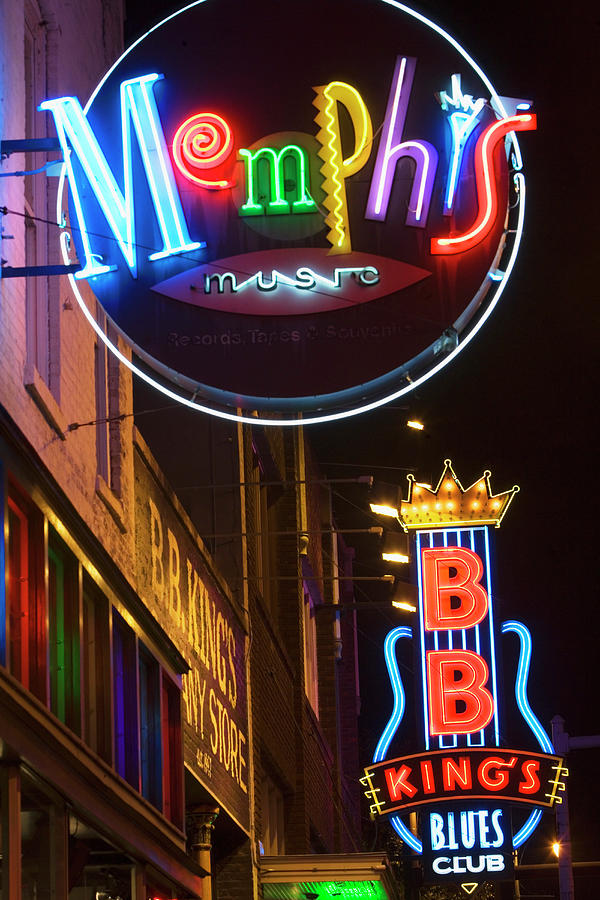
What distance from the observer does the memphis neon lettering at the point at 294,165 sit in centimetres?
1119

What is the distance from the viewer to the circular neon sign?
11156 millimetres

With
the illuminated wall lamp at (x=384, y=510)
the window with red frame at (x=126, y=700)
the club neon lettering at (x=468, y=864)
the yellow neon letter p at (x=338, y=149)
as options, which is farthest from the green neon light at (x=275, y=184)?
the illuminated wall lamp at (x=384, y=510)

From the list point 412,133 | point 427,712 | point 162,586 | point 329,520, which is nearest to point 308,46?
point 412,133

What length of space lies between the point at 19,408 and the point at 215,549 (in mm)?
9431

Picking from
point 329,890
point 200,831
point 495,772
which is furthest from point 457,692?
point 200,831

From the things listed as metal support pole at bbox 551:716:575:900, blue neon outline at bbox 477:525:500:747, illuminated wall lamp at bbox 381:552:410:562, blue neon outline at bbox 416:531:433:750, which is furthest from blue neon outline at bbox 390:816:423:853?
illuminated wall lamp at bbox 381:552:410:562

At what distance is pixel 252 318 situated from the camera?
1124 centimetres

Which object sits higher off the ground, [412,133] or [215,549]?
[412,133]

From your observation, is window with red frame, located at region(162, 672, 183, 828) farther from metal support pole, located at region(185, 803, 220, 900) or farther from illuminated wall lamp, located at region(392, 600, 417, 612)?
illuminated wall lamp, located at region(392, 600, 417, 612)

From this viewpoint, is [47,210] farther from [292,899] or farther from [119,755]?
[292,899]

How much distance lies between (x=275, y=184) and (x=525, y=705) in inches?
559

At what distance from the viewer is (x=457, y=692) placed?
967 inches

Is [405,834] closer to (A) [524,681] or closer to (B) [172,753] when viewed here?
(A) [524,681]

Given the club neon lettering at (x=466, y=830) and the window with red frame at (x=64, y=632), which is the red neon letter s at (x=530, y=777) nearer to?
the club neon lettering at (x=466, y=830)
